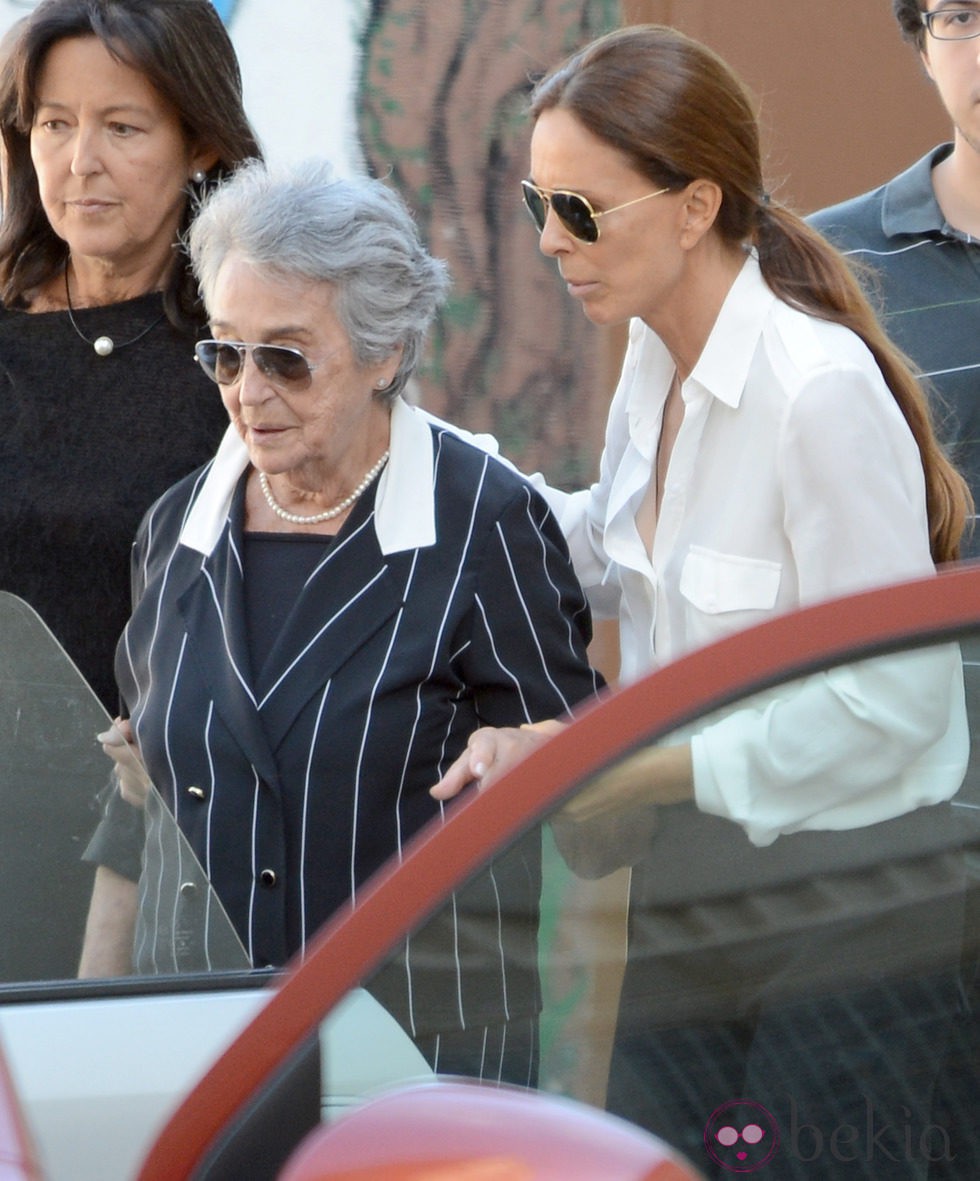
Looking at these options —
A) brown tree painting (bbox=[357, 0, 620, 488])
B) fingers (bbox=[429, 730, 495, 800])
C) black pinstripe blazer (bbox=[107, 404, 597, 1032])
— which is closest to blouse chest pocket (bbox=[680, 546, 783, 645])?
black pinstripe blazer (bbox=[107, 404, 597, 1032])

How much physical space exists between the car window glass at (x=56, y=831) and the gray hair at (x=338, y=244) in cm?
64

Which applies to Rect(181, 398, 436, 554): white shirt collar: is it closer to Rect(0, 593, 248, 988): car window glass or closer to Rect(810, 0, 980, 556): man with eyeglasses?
Rect(0, 593, 248, 988): car window glass

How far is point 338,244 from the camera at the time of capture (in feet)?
8.62

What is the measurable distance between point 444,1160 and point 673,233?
1.63 metres

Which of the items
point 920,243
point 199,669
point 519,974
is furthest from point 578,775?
point 920,243

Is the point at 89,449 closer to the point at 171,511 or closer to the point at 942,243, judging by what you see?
the point at 171,511

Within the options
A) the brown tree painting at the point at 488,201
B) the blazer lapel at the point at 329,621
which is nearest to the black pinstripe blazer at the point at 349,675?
the blazer lapel at the point at 329,621

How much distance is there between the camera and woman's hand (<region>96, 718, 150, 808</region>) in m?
2.21

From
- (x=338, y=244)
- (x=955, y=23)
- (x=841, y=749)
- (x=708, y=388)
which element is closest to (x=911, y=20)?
(x=955, y=23)

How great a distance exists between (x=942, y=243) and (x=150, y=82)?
52.8 inches

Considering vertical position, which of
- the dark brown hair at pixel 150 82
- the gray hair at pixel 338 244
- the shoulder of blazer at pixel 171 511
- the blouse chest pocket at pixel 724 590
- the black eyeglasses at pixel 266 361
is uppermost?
the dark brown hair at pixel 150 82

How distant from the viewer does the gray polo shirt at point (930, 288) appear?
2957mm

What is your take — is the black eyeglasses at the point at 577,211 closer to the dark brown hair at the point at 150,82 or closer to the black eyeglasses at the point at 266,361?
the black eyeglasses at the point at 266,361

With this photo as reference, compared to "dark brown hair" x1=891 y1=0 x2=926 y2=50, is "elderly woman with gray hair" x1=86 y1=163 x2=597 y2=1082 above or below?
below
